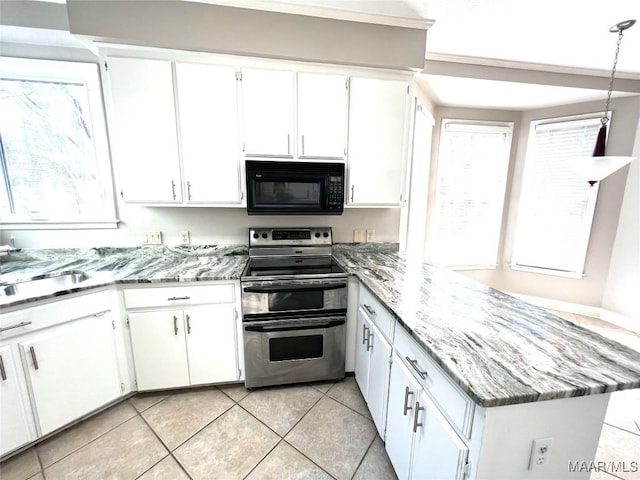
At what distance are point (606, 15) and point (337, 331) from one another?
113 inches

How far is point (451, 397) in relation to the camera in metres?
0.96

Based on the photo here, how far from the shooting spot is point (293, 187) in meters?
2.21

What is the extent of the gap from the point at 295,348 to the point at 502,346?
4.66ft

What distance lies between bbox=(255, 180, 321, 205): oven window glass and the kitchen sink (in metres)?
1.36

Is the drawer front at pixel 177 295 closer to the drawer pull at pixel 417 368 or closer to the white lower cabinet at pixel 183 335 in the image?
the white lower cabinet at pixel 183 335

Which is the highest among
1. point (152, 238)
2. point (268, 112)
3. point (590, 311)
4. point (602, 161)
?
point (268, 112)

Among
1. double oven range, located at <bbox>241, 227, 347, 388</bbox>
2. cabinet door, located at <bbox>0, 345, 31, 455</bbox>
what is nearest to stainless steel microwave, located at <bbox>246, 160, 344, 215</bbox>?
double oven range, located at <bbox>241, 227, 347, 388</bbox>

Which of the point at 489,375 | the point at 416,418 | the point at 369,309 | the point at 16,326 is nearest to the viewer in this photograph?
the point at 489,375

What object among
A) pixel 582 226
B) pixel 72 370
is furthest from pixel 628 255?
pixel 72 370

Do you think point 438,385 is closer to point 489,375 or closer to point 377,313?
point 489,375

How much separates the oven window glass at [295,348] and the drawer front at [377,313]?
1.53 feet

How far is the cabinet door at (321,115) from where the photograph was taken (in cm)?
209

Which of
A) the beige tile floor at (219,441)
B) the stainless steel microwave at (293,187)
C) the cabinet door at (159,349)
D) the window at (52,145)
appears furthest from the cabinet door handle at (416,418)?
the window at (52,145)

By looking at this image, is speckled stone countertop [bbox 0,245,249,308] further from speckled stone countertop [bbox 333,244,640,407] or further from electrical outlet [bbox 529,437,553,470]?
electrical outlet [bbox 529,437,553,470]
